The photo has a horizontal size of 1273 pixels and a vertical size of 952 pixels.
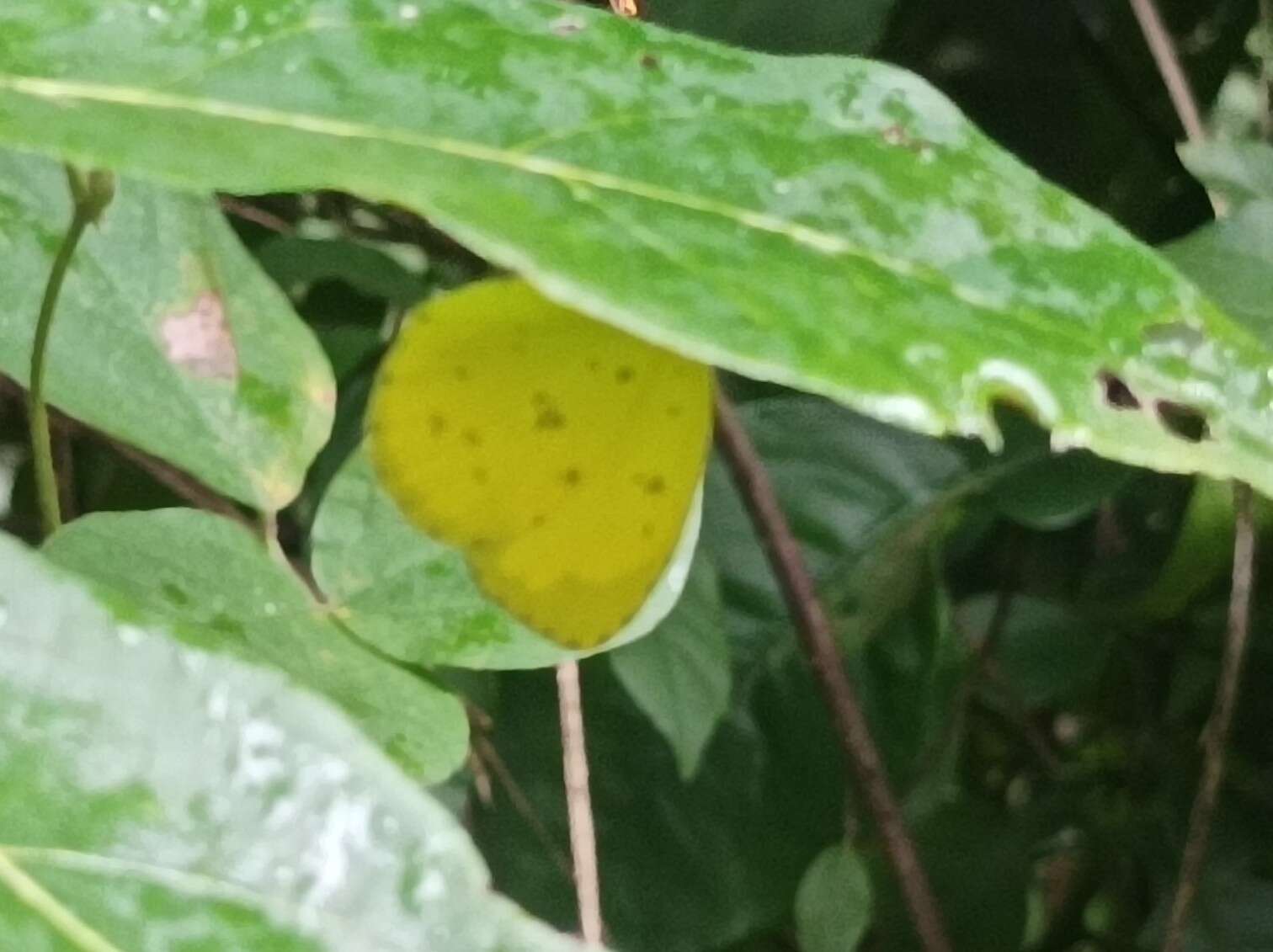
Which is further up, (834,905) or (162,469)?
(162,469)

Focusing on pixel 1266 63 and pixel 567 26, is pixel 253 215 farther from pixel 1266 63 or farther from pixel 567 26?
pixel 1266 63

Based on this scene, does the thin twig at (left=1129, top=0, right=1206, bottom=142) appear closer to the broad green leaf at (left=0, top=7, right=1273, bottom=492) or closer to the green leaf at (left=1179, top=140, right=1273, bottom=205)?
the green leaf at (left=1179, top=140, right=1273, bottom=205)

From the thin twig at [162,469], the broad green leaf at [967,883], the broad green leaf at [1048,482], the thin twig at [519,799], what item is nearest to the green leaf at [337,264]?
the thin twig at [162,469]

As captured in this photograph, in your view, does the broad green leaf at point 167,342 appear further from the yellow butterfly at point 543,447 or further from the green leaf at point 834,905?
the green leaf at point 834,905

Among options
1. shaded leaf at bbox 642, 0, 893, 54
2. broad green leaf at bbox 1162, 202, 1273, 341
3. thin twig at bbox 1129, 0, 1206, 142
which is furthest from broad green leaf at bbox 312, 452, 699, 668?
shaded leaf at bbox 642, 0, 893, 54

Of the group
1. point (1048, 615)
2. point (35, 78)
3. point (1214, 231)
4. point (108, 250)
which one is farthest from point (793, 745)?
point (35, 78)

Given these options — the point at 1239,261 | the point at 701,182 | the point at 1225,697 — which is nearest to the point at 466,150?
the point at 701,182

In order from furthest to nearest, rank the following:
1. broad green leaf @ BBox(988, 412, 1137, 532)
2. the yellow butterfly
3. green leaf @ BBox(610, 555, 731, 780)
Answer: broad green leaf @ BBox(988, 412, 1137, 532) < green leaf @ BBox(610, 555, 731, 780) < the yellow butterfly
